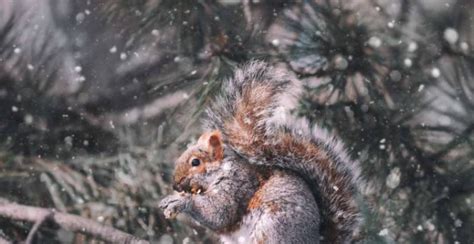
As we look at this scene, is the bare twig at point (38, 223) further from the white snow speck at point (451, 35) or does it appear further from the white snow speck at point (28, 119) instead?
the white snow speck at point (451, 35)

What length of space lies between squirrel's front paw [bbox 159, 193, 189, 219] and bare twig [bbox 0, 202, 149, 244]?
0.28 metres

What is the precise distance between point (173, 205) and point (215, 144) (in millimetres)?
135

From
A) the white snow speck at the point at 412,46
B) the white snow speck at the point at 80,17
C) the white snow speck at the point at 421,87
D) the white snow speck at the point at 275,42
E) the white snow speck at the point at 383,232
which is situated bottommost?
the white snow speck at the point at 383,232

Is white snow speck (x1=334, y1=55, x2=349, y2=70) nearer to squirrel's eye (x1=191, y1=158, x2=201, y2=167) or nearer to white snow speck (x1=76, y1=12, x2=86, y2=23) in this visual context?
squirrel's eye (x1=191, y1=158, x2=201, y2=167)

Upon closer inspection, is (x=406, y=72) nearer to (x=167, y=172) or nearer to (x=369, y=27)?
(x=369, y=27)

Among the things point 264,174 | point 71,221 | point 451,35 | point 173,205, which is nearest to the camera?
point 173,205

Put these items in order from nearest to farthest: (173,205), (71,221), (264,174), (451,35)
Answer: (173,205)
(264,174)
(451,35)
(71,221)

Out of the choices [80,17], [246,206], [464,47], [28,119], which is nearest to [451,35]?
[464,47]

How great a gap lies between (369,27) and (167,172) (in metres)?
0.47

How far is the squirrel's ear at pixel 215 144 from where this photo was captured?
4.60ft

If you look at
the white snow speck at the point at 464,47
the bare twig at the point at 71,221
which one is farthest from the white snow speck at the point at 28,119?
the white snow speck at the point at 464,47

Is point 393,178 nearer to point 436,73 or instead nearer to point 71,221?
point 436,73

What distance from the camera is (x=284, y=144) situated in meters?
1.43

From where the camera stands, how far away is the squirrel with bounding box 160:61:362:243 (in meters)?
1.38
